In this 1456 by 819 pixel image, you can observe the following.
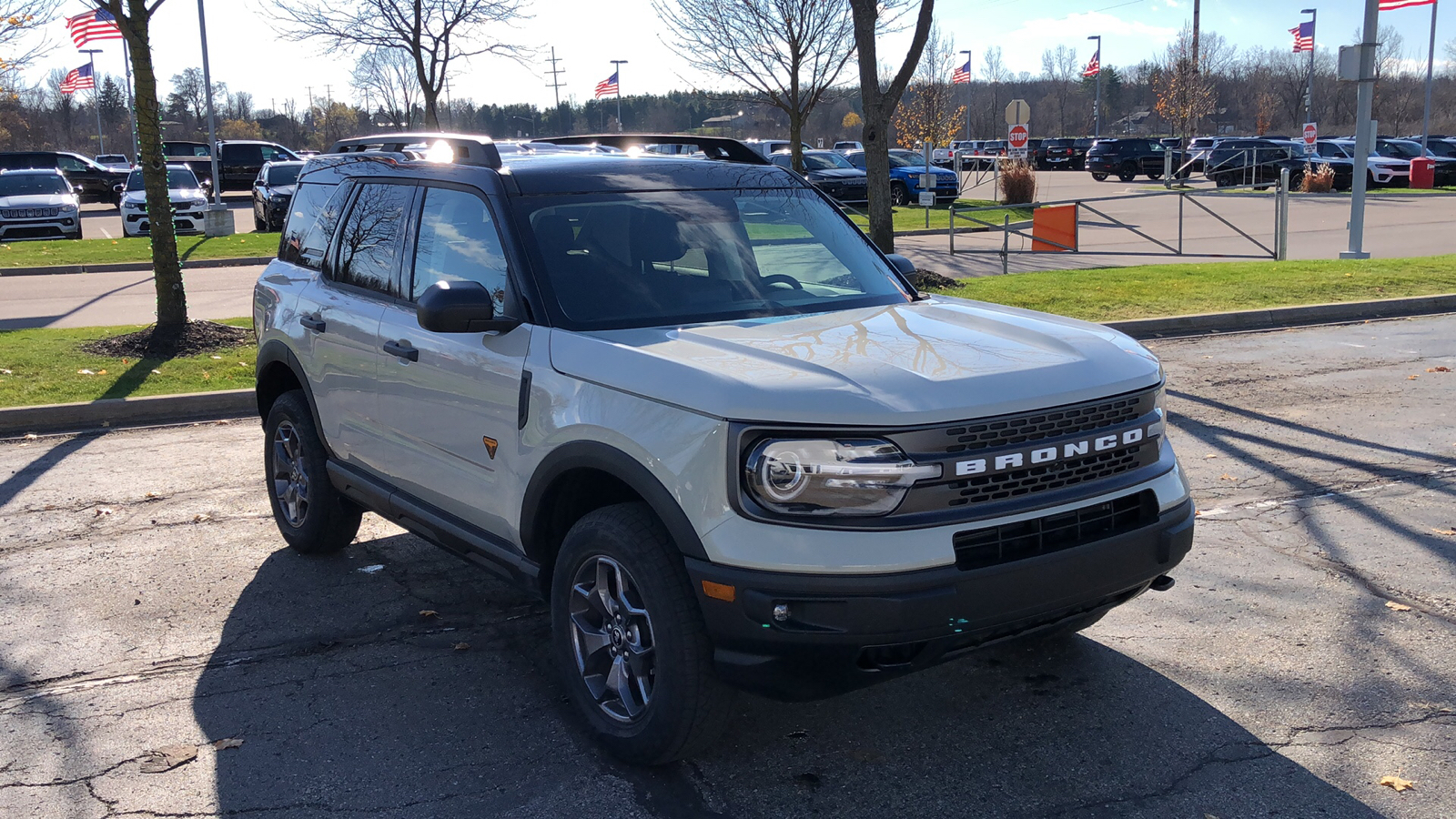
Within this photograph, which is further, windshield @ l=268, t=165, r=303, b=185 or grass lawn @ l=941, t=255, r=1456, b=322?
windshield @ l=268, t=165, r=303, b=185

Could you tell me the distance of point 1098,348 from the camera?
12.3 ft

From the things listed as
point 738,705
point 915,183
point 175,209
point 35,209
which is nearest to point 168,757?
point 738,705

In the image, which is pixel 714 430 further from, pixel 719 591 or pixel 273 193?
pixel 273 193

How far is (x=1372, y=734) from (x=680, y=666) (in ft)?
7.46

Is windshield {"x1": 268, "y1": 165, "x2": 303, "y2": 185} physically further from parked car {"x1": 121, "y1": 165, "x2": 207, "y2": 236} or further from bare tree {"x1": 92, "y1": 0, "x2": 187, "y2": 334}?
bare tree {"x1": 92, "y1": 0, "x2": 187, "y2": 334}

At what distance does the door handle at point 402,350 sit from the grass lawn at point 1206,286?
897 centimetres

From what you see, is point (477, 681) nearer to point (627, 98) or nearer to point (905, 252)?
point (905, 252)

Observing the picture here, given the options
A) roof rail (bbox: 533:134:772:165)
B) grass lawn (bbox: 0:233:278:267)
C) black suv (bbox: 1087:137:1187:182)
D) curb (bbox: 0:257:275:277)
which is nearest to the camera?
roof rail (bbox: 533:134:772:165)

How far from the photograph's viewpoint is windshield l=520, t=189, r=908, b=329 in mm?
4105

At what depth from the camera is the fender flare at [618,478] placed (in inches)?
130

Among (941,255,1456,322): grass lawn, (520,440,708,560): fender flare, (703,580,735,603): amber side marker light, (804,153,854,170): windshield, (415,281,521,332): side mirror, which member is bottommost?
(941,255,1456,322): grass lawn

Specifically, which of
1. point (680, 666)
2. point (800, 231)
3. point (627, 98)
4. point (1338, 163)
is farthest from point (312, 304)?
point (627, 98)

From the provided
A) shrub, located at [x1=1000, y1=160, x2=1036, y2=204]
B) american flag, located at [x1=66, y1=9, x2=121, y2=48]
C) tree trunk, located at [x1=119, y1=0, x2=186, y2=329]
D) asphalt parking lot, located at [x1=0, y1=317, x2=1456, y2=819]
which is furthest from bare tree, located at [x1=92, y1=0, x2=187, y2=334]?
shrub, located at [x1=1000, y1=160, x2=1036, y2=204]

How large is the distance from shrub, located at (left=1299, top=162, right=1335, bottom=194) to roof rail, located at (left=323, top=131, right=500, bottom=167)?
120ft
